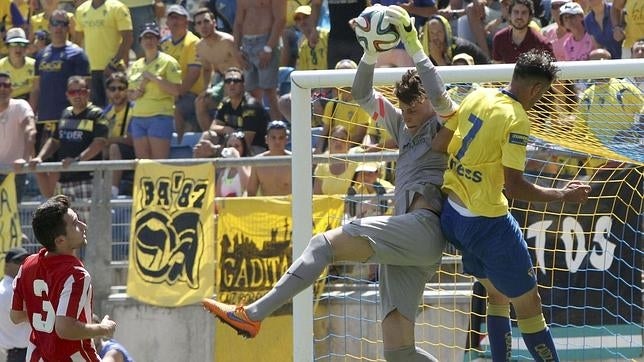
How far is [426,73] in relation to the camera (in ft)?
23.0

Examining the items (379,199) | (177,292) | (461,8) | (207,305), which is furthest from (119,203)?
(207,305)

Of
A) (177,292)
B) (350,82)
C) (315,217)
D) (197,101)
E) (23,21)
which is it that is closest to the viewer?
(350,82)

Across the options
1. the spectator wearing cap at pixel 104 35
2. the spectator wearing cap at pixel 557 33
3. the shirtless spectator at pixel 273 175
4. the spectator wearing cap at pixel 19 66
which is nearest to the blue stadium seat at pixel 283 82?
the spectator wearing cap at pixel 104 35

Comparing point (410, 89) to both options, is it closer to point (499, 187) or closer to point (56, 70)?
point (499, 187)

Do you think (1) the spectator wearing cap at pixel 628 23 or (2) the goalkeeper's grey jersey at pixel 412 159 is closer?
(2) the goalkeeper's grey jersey at pixel 412 159

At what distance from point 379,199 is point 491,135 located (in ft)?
12.6

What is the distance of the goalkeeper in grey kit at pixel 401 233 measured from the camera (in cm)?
702

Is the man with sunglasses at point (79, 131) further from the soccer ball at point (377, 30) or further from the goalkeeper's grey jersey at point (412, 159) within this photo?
the soccer ball at point (377, 30)

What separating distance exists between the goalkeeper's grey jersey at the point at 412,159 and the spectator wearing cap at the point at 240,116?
554cm

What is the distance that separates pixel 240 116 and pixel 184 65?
1621 millimetres

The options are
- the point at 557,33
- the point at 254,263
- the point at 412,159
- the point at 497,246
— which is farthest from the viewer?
the point at 557,33

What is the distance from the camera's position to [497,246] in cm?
699

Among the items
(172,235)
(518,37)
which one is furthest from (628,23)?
(172,235)

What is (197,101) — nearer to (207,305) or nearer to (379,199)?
(379,199)
